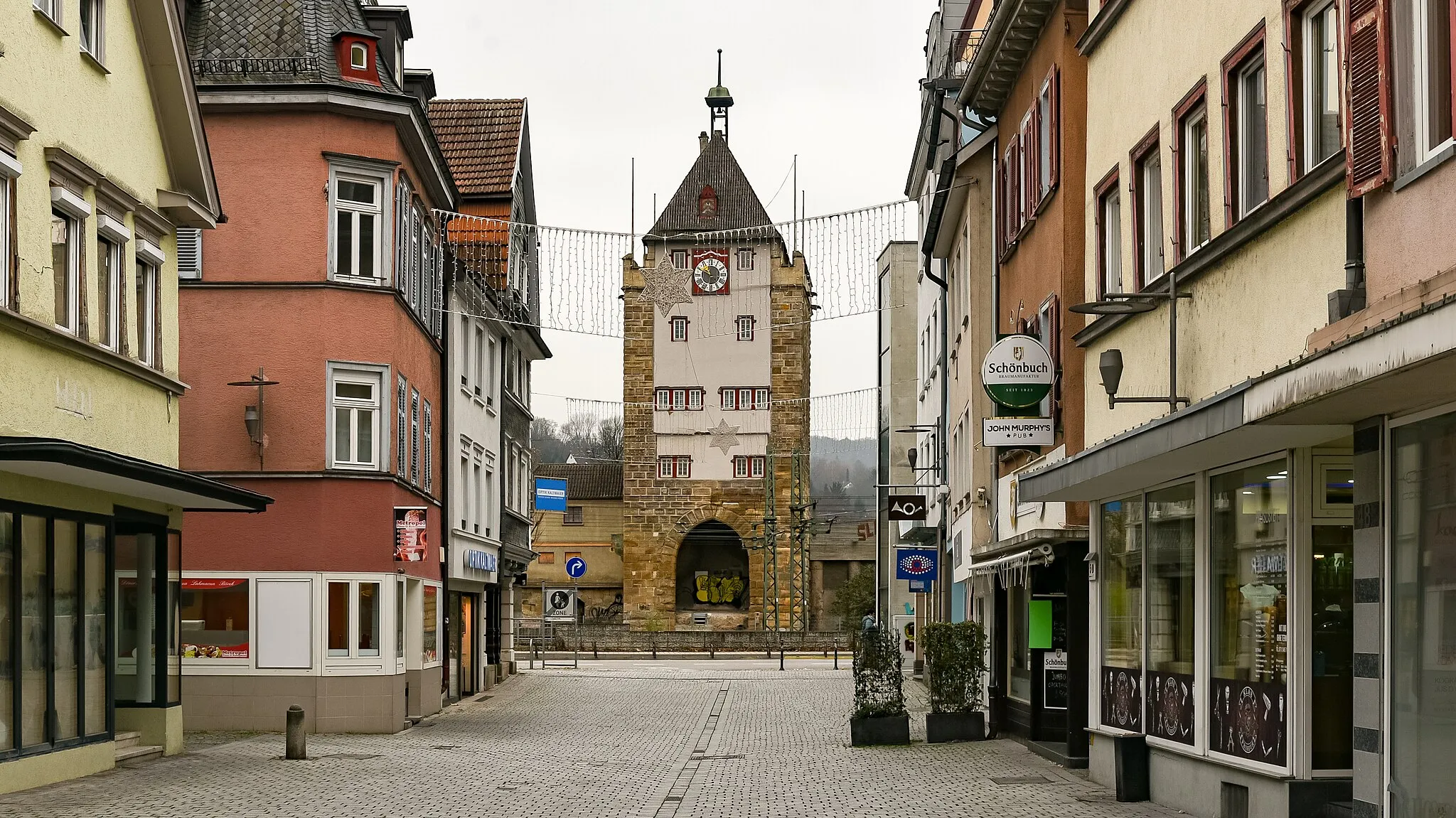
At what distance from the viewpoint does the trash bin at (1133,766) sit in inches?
627

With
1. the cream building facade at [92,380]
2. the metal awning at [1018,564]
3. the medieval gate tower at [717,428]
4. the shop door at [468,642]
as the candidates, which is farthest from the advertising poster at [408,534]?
the medieval gate tower at [717,428]

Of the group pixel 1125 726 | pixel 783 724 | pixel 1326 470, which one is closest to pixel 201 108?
pixel 783 724

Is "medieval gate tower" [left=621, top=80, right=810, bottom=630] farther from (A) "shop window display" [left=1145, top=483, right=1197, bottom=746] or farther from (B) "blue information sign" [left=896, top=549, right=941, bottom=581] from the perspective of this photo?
(A) "shop window display" [left=1145, top=483, right=1197, bottom=746]

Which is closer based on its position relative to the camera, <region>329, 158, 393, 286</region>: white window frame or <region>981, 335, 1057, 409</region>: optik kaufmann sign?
<region>981, 335, 1057, 409</region>: optik kaufmann sign

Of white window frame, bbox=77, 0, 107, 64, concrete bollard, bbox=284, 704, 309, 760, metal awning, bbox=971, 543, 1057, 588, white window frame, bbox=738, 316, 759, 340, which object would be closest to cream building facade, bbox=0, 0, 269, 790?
white window frame, bbox=77, 0, 107, 64

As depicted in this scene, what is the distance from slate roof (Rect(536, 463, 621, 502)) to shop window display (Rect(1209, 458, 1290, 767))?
8607 cm

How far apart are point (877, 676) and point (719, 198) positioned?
241 ft

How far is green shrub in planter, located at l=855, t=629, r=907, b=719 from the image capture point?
22.8m

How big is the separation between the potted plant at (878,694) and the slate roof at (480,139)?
19.8 m

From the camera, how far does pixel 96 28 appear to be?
18.3m

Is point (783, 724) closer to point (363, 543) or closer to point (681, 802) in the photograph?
point (363, 543)

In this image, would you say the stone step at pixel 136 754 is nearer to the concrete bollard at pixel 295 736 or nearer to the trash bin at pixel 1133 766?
the concrete bollard at pixel 295 736

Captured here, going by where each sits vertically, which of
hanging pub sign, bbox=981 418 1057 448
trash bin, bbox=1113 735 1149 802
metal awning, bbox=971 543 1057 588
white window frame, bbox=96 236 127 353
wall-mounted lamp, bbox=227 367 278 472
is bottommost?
trash bin, bbox=1113 735 1149 802

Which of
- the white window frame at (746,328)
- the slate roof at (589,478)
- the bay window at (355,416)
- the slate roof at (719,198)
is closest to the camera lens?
the bay window at (355,416)
